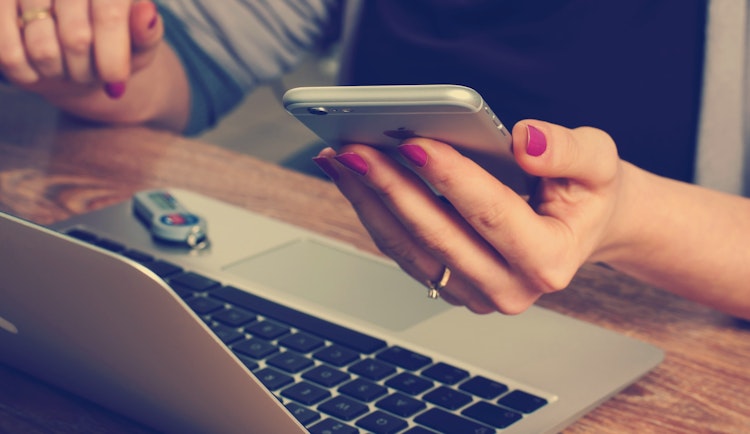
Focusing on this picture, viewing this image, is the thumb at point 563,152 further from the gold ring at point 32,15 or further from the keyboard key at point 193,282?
the gold ring at point 32,15

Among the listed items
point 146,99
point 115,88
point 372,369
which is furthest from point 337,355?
point 146,99

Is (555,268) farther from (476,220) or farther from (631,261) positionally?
(631,261)

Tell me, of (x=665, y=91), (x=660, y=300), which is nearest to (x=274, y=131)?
(x=665, y=91)

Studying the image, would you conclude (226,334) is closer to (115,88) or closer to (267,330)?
(267,330)

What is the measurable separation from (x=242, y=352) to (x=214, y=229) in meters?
0.21

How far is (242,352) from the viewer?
0.54 meters

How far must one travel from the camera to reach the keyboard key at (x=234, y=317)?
58cm

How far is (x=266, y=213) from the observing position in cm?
81

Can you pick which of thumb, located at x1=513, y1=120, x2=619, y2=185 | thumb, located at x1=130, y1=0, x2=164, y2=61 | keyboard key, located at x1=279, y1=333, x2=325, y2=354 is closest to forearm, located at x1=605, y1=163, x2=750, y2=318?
thumb, located at x1=513, y1=120, x2=619, y2=185

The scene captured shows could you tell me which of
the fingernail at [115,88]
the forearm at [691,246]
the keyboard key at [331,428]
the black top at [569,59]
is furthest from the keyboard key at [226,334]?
the black top at [569,59]

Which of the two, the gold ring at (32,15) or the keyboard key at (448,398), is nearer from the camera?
the keyboard key at (448,398)

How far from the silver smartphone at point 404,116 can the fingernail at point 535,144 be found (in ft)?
0.03

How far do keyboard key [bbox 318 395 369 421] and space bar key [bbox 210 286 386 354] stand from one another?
0.21 feet

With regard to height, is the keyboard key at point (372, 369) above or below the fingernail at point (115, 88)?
below
